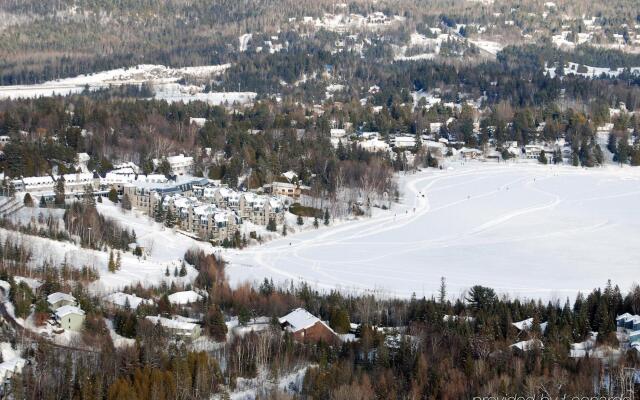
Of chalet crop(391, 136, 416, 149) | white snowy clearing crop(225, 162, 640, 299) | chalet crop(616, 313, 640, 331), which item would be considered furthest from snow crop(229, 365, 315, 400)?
chalet crop(391, 136, 416, 149)

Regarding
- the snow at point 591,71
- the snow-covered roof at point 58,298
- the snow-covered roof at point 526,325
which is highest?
the snow at point 591,71

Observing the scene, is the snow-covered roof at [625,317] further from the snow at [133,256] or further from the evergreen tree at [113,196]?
the evergreen tree at [113,196]

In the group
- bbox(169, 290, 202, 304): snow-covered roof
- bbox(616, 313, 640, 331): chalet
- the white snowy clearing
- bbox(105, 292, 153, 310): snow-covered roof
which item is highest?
bbox(616, 313, 640, 331): chalet

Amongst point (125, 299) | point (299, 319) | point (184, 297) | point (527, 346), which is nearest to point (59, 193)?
point (184, 297)

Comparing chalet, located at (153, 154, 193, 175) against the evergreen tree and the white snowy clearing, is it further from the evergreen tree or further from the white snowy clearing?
the white snowy clearing

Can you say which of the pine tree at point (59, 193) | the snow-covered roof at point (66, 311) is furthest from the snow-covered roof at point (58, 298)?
the pine tree at point (59, 193)

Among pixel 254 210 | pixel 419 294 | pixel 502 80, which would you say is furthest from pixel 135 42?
pixel 419 294

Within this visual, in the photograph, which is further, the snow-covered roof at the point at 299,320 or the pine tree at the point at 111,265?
the pine tree at the point at 111,265
